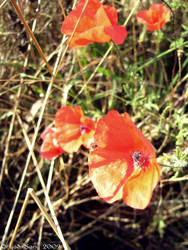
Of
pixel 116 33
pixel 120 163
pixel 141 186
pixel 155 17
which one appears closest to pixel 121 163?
pixel 120 163

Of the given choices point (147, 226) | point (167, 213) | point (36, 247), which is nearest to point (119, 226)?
point (147, 226)

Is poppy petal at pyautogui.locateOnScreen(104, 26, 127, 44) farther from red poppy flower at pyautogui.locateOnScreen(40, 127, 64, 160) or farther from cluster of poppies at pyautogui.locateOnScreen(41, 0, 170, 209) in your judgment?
red poppy flower at pyautogui.locateOnScreen(40, 127, 64, 160)

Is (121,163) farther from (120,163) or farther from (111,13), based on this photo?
(111,13)

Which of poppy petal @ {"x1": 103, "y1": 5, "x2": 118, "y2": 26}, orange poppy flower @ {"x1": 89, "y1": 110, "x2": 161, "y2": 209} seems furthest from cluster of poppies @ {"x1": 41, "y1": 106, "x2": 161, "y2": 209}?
poppy petal @ {"x1": 103, "y1": 5, "x2": 118, "y2": 26}

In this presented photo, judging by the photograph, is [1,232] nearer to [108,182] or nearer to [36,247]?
[36,247]

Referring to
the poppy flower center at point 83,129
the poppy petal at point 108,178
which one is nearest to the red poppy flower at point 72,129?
the poppy flower center at point 83,129

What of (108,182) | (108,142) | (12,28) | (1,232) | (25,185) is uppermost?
(12,28)

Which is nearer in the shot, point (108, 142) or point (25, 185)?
point (108, 142)
